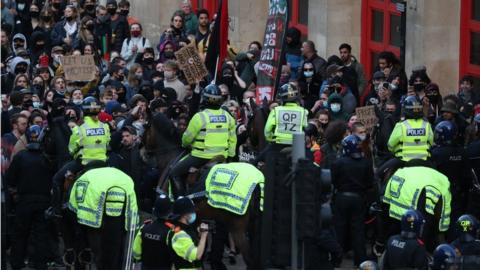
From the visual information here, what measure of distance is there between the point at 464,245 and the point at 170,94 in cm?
792

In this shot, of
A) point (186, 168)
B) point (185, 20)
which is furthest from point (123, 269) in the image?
point (185, 20)

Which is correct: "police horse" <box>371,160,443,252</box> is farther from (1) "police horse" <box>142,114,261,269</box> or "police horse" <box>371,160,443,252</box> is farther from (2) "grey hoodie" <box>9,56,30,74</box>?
(2) "grey hoodie" <box>9,56,30,74</box>

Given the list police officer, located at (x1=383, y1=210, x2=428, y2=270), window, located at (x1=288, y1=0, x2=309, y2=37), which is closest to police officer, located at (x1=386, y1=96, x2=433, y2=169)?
police officer, located at (x1=383, y1=210, x2=428, y2=270)

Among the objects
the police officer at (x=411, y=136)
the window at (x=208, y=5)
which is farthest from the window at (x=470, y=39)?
the window at (x=208, y=5)

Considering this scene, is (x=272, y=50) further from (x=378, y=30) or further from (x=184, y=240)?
(x=378, y=30)

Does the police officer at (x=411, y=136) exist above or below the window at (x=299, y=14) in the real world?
below

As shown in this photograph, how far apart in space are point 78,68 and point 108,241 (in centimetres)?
682

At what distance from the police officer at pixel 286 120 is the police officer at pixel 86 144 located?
1967 millimetres

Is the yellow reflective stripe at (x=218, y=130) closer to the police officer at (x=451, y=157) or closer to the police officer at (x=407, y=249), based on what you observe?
the police officer at (x=451, y=157)

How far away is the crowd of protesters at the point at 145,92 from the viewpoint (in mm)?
25344

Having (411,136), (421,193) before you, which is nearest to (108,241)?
(421,193)

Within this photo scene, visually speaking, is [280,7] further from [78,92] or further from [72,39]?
[72,39]

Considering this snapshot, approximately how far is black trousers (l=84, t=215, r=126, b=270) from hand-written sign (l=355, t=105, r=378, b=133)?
394 centimetres

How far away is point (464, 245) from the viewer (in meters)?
21.7
